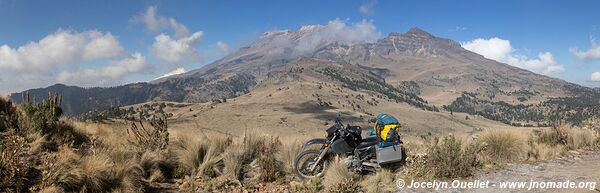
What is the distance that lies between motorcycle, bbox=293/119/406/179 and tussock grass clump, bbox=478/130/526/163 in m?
3.10

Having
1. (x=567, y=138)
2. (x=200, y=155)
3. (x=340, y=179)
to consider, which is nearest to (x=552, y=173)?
(x=567, y=138)

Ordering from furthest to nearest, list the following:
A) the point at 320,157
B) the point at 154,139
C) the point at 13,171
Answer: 1. the point at 154,139
2. the point at 320,157
3. the point at 13,171

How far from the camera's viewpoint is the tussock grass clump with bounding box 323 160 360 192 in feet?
26.6

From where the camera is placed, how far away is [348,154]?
9.77 meters

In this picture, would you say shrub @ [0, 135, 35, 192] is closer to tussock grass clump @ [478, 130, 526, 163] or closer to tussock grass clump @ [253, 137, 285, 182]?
tussock grass clump @ [253, 137, 285, 182]

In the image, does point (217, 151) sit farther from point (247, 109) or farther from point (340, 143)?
point (247, 109)

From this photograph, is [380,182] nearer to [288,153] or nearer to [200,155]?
[288,153]

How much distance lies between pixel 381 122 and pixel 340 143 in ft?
3.75

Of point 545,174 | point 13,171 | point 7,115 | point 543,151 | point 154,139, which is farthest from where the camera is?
point 543,151

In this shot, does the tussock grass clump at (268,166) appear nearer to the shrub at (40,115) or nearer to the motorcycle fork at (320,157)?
the motorcycle fork at (320,157)

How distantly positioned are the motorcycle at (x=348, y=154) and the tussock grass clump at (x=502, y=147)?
310 cm

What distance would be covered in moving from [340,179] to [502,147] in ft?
18.0

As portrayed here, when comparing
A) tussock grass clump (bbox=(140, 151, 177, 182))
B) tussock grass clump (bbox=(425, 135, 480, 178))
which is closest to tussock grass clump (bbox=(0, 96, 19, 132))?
tussock grass clump (bbox=(140, 151, 177, 182))

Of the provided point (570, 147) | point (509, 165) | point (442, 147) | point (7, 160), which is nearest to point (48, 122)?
point (7, 160)
